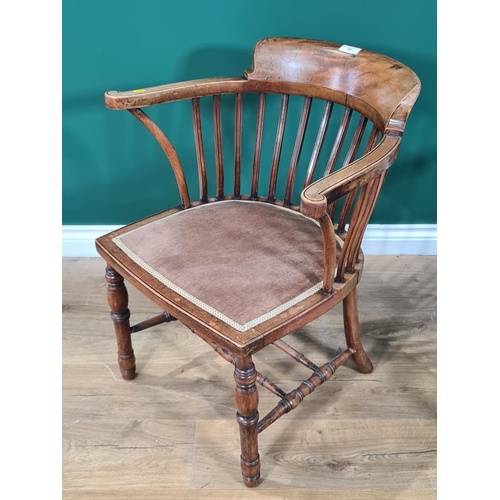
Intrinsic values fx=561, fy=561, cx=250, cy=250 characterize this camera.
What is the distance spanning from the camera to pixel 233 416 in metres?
1.49

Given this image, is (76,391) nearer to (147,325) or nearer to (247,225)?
(147,325)

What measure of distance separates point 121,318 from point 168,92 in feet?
1.92

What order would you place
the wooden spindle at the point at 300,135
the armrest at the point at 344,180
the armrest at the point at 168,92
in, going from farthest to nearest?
the wooden spindle at the point at 300,135 < the armrest at the point at 168,92 < the armrest at the point at 344,180

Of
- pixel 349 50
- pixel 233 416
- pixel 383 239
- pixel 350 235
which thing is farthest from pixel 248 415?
pixel 383 239

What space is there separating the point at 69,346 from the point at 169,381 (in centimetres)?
35

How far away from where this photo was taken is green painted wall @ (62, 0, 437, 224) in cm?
163

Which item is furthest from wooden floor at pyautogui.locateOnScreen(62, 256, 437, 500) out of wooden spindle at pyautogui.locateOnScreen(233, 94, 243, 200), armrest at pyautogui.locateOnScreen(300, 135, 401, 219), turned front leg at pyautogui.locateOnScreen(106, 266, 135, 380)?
armrest at pyautogui.locateOnScreen(300, 135, 401, 219)

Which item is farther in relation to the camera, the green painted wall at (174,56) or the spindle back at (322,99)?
the green painted wall at (174,56)

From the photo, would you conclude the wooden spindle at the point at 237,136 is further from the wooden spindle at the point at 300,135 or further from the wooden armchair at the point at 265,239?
the wooden spindle at the point at 300,135

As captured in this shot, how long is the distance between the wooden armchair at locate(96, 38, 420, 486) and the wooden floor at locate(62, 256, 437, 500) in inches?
3.6

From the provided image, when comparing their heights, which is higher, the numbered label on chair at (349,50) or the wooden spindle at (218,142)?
the numbered label on chair at (349,50)

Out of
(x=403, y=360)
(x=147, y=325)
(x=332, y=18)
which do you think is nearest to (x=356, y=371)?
(x=403, y=360)

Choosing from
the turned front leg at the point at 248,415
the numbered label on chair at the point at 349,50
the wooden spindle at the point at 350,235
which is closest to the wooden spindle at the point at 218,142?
the numbered label on chair at the point at 349,50

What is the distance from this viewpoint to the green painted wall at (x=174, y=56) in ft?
5.33
